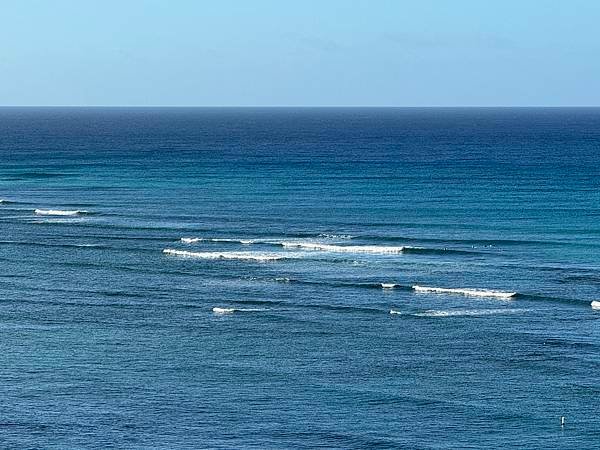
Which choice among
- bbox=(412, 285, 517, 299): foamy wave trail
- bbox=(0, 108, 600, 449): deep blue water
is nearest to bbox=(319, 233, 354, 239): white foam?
bbox=(0, 108, 600, 449): deep blue water

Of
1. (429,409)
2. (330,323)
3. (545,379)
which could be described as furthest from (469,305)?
(429,409)

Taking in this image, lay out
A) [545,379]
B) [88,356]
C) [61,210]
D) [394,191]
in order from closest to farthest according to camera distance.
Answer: [545,379]
[88,356]
[61,210]
[394,191]

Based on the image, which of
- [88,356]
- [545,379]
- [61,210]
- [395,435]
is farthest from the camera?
[61,210]

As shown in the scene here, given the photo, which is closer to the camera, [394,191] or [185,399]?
[185,399]

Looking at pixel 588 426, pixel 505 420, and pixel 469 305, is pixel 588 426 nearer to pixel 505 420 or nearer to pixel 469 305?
pixel 505 420

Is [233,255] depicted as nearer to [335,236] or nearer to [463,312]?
[335,236]
